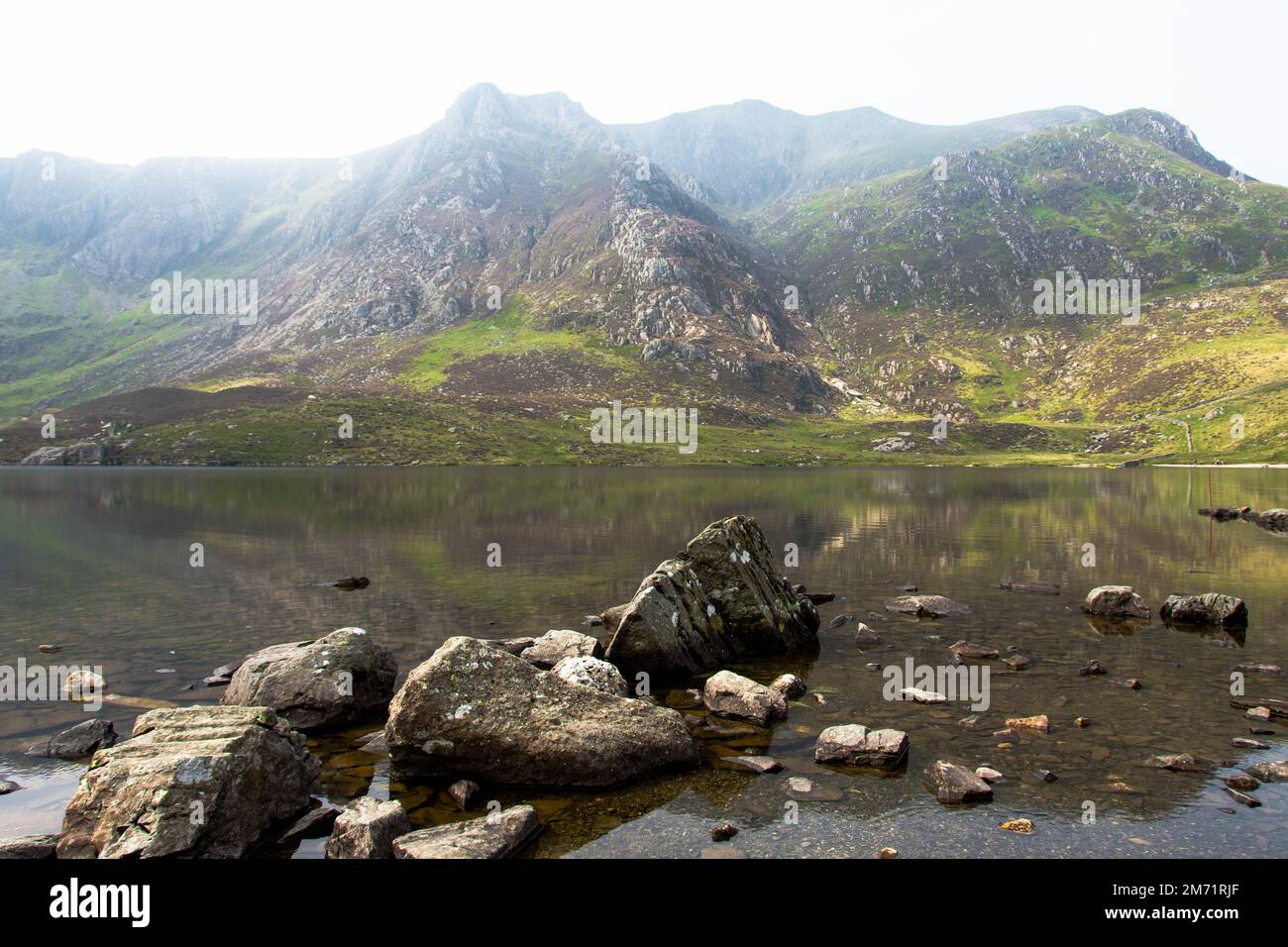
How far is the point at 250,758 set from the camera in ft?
44.8

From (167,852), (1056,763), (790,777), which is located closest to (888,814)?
(790,777)

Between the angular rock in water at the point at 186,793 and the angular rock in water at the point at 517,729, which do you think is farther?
the angular rock in water at the point at 517,729

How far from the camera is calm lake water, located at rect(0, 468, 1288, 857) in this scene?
13906 mm

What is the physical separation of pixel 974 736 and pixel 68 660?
30842mm

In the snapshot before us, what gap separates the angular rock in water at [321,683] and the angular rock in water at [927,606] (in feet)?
80.1

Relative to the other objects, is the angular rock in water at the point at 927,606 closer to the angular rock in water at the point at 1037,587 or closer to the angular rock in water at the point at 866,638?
the angular rock in water at the point at 866,638

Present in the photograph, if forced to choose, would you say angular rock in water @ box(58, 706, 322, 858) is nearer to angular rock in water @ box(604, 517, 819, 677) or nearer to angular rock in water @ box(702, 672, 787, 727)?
angular rock in water @ box(702, 672, 787, 727)

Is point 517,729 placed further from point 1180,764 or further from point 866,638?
point 866,638

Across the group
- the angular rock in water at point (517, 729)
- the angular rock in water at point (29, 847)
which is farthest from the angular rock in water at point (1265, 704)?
the angular rock in water at point (29, 847)

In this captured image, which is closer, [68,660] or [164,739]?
[164,739]

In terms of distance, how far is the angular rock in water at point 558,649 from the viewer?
77.6 feet

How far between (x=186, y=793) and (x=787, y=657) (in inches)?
795
